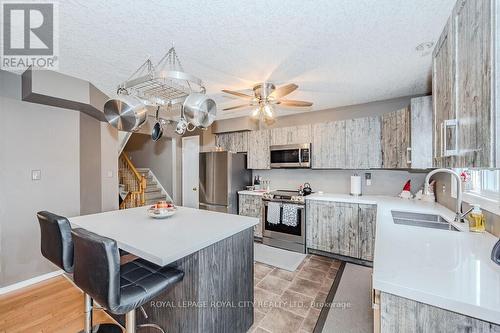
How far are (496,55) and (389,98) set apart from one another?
2849mm

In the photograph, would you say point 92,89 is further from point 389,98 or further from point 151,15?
point 389,98

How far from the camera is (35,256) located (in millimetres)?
2582

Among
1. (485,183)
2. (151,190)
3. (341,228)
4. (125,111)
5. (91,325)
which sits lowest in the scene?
(91,325)

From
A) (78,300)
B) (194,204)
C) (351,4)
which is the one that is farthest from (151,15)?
(194,204)

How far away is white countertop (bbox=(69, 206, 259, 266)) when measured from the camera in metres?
1.23

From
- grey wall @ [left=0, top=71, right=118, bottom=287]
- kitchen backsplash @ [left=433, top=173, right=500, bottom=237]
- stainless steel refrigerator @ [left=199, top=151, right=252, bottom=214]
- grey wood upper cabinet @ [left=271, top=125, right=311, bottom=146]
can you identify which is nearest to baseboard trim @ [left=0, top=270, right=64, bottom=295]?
grey wall @ [left=0, top=71, right=118, bottom=287]

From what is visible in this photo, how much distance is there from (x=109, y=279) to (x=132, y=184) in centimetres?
516

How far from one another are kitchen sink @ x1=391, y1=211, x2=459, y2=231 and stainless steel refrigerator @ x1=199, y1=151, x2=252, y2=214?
259cm

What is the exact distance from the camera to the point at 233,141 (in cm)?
458

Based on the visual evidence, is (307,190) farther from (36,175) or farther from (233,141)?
(36,175)

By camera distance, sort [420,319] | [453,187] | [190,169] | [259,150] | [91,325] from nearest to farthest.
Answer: [420,319], [91,325], [453,187], [259,150], [190,169]

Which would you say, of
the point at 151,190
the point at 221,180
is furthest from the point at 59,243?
the point at 151,190

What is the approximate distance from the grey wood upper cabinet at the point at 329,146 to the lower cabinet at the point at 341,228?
2.24 feet

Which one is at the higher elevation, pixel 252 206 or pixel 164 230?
pixel 164 230
